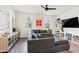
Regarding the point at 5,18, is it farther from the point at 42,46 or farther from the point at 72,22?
the point at 72,22

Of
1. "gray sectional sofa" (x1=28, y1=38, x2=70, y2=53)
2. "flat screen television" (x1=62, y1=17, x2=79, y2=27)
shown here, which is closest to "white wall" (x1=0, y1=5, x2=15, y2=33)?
"gray sectional sofa" (x1=28, y1=38, x2=70, y2=53)

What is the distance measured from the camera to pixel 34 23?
10164 millimetres

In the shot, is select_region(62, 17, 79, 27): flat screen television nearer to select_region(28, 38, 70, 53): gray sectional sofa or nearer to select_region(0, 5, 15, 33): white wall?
select_region(28, 38, 70, 53): gray sectional sofa

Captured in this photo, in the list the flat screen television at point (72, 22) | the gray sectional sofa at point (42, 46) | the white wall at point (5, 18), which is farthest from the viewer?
the flat screen television at point (72, 22)

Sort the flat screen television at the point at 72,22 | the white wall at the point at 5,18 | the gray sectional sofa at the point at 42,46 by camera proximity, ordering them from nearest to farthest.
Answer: the gray sectional sofa at the point at 42,46, the white wall at the point at 5,18, the flat screen television at the point at 72,22

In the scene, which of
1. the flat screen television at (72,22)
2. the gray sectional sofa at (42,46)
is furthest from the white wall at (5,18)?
the flat screen television at (72,22)

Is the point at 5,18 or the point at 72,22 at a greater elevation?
the point at 5,18

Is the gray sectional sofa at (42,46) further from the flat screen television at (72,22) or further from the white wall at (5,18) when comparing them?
the flat screen television at (72,22)

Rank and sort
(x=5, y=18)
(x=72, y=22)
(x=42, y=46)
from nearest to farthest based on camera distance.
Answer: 1. (x=42, y=46)
2. (x=5, y=18)
3. (x=72, y=22)

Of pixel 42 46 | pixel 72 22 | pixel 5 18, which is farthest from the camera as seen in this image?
pixel 72 22

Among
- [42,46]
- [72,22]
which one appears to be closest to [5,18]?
[42,46]

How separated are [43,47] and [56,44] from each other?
56cm
